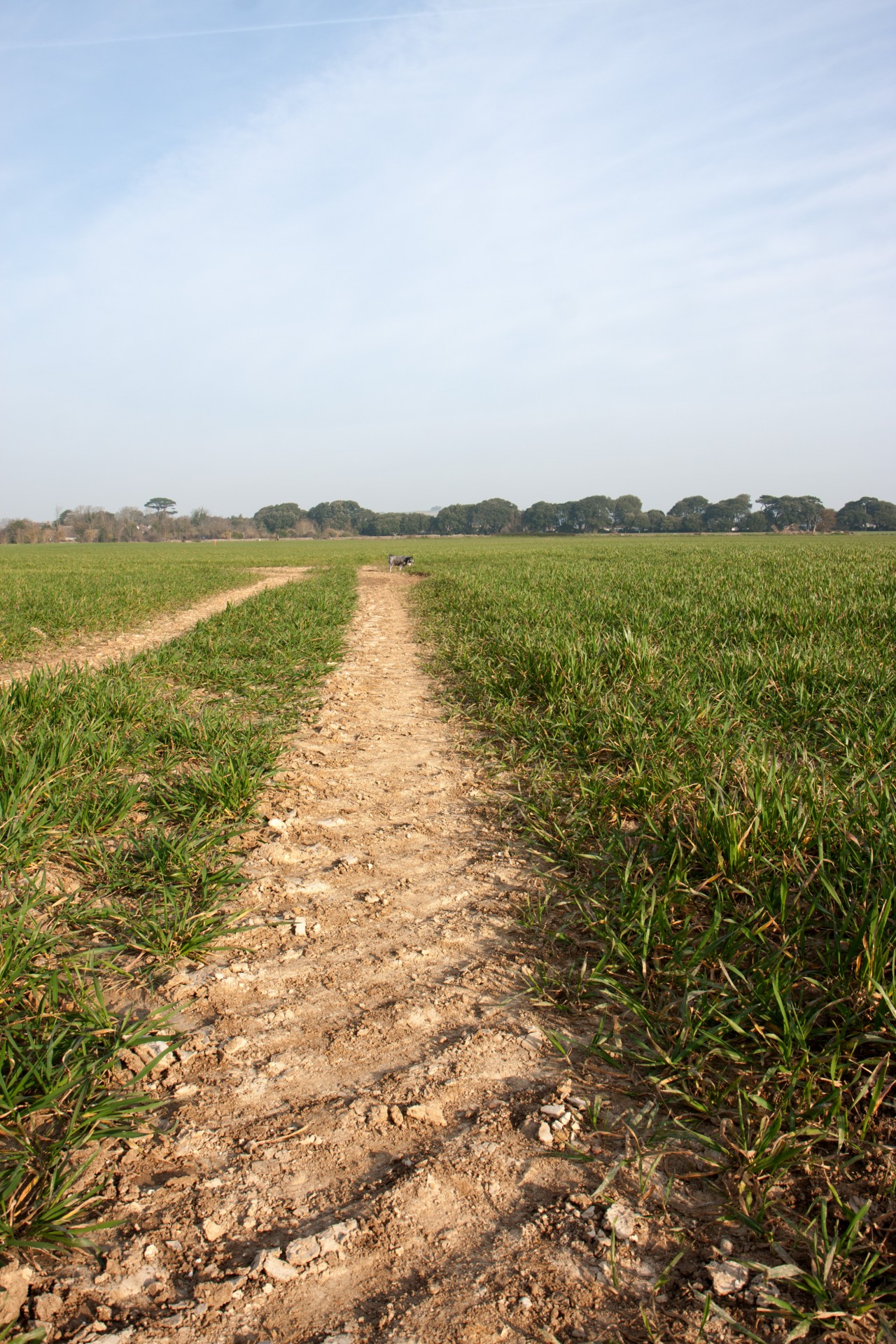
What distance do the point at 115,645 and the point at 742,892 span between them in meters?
9.13

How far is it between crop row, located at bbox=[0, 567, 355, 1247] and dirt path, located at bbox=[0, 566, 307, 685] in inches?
45.8

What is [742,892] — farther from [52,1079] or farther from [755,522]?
[755,522]

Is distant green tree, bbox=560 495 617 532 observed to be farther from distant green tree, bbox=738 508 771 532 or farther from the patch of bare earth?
the patch of bare earth

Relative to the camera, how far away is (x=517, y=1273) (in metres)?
1.37

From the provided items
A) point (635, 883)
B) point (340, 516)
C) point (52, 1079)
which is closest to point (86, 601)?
point (52, 1079)

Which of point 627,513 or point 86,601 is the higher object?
point 627,513

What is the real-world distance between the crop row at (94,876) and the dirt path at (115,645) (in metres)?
1.16

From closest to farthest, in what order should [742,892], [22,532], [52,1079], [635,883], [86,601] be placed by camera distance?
[52,1079], [742,892], [635,883], [86,601], [22,532]

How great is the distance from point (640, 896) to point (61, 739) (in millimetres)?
3152

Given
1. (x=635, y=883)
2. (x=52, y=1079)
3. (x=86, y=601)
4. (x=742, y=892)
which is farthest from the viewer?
(x=86, y=601)

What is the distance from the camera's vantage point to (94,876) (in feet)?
9.71


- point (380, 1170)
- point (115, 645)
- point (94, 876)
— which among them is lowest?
point (380, 1170)

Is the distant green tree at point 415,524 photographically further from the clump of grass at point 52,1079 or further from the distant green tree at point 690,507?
the clump of grass at point 52,1079

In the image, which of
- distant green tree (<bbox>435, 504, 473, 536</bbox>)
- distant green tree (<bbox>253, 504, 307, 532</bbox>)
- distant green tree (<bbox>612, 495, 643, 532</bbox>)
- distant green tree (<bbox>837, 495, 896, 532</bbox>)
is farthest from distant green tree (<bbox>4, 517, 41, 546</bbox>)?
distant green tree (<bbox>837, 495, 896, 532</bbox>)
